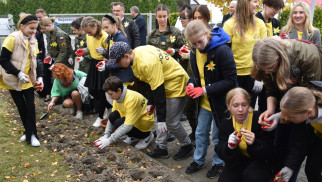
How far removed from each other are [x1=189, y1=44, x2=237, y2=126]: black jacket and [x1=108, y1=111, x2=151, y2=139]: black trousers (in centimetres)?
147

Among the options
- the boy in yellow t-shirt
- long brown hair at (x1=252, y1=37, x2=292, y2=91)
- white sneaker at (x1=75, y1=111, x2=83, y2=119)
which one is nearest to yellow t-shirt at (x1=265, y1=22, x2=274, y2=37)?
the boy in yellow t-shirt

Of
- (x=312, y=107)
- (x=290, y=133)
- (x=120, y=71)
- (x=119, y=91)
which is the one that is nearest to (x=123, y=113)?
(x=119, y=91)

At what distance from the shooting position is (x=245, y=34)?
12.5 feet

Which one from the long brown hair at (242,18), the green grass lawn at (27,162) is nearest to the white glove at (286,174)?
the long brown hair at (242,18)

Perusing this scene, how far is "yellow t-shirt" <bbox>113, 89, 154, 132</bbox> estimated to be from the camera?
160 inches

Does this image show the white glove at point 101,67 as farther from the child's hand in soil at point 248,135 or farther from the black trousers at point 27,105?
the child's hand in soil at point 248,135

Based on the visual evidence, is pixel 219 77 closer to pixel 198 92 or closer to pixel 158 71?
pixel 198 92

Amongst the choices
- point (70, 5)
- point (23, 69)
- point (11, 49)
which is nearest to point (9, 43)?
point (11, 49)

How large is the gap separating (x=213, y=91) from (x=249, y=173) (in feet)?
3.03

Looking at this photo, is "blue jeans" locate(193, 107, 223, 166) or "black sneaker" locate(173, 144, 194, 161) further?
"black sneaker" locate(173, 144, 194, 161)

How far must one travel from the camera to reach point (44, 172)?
142 inches

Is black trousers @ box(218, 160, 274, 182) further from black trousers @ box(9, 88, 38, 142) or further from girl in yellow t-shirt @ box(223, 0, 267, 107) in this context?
black trousers @ box(9, 88, 38, 142)

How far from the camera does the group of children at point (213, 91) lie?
8.14 ft

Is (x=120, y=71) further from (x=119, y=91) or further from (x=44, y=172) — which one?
(x=44, y=172)
